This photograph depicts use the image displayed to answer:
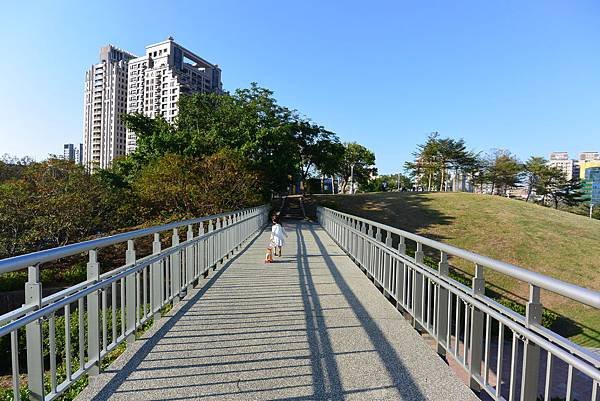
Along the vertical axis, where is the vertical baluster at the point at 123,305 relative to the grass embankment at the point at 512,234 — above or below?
above

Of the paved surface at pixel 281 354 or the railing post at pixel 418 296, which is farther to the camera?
the railing post at pixel 418 296

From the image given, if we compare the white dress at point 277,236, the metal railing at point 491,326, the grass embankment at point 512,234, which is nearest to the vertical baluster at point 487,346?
the metal railing at point 491,326

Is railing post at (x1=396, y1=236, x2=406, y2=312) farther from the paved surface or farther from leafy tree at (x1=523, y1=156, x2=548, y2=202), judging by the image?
leafy tree at (x1=523, y1=156, x2=548, y2=202)

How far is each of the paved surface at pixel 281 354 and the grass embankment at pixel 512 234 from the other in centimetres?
1254

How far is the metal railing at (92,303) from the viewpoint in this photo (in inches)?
99.1

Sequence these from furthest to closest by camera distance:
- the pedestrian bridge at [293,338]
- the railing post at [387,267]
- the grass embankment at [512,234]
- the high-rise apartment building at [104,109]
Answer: the high-rise apartment building at [104,109] → the grass embankment at [512,234] → the railing post at [387,267] → the pedestrian bridge at [293,338]

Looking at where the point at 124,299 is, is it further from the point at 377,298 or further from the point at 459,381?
the point at 377,298

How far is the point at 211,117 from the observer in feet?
100

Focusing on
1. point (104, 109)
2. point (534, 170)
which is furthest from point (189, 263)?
point (104, 109)

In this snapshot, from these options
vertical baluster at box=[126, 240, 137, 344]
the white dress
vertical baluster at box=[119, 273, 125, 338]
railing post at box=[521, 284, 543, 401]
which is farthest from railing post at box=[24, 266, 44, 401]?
the white dress

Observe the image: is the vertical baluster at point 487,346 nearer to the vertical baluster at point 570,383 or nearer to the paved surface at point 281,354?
the paved surface at point 281,354

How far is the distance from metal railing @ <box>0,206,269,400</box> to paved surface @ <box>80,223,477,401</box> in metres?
0.22

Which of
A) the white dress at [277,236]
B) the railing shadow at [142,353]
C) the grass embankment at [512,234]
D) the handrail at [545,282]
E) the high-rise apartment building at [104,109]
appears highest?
the high-rise apartment building at [104,109]

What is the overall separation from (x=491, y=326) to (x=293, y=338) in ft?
6.42
